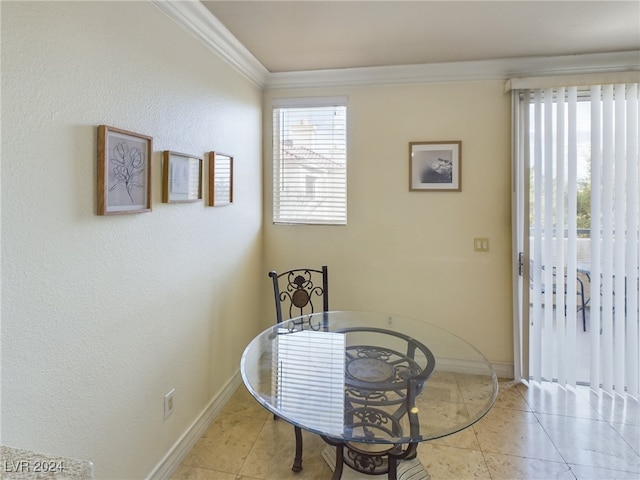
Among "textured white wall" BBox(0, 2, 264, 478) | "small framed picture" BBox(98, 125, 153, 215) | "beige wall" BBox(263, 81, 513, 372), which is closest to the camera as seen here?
"textured white wall" BBox(0, 2, 264, 478)

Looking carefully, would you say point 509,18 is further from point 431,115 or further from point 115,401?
point 115,401

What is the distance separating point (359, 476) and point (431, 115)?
8.55 feet

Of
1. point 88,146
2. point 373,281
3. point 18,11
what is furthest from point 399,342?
point 18,11

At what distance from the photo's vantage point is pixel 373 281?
2996 mm

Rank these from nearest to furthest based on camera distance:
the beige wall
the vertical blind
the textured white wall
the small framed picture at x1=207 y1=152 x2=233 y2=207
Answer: the textured white wall
the small framed picture at x1=207 y1=152 x2=233 y2=207
the vertical blind
the beige wall

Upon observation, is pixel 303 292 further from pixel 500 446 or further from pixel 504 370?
pixel 504 370

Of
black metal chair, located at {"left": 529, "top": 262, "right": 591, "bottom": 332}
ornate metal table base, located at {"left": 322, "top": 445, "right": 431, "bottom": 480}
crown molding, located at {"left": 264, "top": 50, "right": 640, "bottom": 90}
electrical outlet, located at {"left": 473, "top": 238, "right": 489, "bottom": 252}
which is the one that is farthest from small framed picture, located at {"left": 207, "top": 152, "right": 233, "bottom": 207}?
black metal chair, located at {"left": 529, "top": 262, "right": 591, "bottom": 332}

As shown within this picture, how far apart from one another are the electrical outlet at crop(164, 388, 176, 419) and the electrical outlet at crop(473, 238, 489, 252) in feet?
7.99

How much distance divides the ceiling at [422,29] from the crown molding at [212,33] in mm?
41

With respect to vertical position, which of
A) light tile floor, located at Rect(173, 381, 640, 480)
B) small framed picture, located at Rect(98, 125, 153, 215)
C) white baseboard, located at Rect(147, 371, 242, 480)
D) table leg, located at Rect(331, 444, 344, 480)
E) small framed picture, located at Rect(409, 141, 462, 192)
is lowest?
light tile floor, located at Rect(173, 381, 640, 480)

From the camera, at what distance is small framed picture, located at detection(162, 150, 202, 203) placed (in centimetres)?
171

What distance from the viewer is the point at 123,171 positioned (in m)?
1.42

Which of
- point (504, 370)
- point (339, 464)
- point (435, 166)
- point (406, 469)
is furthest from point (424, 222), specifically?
point (339, 464)

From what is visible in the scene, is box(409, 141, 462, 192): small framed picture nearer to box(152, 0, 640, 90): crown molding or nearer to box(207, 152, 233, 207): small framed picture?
box(152, 0, 640, 90): crown molding
